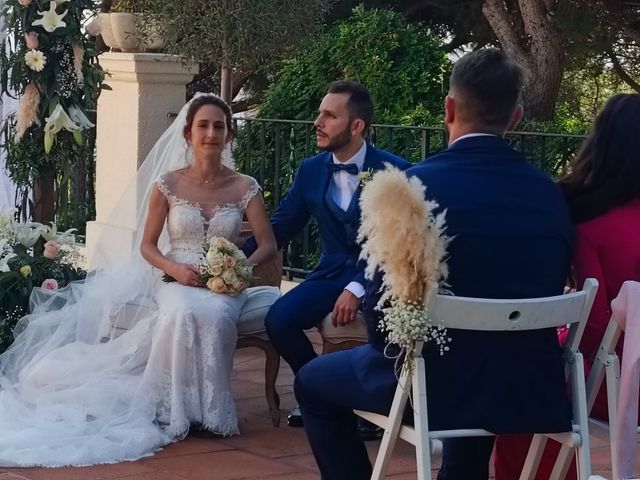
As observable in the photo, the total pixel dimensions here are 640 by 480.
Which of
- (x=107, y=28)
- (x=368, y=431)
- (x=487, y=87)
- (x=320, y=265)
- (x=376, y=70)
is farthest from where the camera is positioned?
(x=376, y=70)

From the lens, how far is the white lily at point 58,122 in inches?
239

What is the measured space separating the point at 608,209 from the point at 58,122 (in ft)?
10.6

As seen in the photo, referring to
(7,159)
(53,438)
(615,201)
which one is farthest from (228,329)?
(615,201)

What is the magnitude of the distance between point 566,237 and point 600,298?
11.3 inches

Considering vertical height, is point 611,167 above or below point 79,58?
below

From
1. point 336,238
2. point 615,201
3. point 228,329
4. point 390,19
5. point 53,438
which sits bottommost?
point 53,438

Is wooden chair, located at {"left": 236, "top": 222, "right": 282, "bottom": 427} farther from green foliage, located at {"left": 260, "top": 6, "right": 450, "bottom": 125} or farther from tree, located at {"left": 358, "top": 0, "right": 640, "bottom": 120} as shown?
tree, located at {"left": 358, "top": 0, "right": 640, "bottom": 120}

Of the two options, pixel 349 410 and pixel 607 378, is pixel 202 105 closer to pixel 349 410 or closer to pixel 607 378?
pixel 349 410

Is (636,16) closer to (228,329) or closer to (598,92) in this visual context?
(598,92)

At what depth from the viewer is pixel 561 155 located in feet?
23.0

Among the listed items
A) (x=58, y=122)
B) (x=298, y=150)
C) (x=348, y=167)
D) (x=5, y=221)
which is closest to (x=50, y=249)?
(x=5, y=221)

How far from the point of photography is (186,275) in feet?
17.8

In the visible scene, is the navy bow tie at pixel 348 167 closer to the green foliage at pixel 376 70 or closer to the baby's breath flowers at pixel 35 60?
the baby's breath flowers at pixel 35 60

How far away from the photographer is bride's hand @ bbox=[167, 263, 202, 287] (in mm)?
5426
